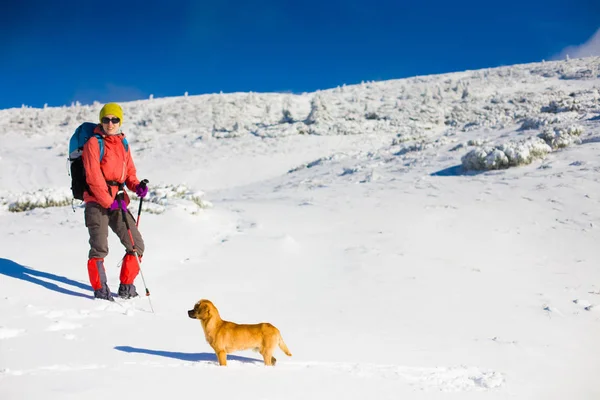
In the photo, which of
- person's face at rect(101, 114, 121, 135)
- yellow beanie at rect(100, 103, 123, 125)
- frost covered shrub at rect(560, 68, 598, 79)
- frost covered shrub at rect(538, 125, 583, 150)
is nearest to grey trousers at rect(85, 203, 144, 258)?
person's face at rect(101, 114, 121, 135)

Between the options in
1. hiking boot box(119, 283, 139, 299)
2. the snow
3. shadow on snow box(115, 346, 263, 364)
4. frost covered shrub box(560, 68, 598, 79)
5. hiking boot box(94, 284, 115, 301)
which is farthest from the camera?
frost covered shrub box(560, 68, 598, 79)

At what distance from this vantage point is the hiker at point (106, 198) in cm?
430

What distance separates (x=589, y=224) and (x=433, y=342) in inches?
192

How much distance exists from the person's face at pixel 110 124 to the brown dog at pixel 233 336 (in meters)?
2.27

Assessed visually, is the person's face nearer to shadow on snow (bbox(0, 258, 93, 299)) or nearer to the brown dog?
shadow on snow (bbox(0, 258, 93, 299))

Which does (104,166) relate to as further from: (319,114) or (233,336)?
(319,114)

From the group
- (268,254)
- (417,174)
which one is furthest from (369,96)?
(268,254)

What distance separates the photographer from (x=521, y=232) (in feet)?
23.0

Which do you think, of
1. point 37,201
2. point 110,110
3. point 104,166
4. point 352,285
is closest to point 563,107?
point 352,285

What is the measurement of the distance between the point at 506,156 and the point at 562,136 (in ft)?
6.85

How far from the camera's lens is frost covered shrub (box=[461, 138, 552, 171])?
35.1ft

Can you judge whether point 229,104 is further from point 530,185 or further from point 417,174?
point 530,185

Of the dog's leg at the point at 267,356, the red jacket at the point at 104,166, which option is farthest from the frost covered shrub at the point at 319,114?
the dog's leg at the point at 267,356

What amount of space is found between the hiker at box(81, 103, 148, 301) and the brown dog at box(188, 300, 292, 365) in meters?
1.84
